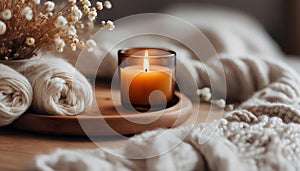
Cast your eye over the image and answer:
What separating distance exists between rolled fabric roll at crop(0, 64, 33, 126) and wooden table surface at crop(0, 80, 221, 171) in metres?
0.03

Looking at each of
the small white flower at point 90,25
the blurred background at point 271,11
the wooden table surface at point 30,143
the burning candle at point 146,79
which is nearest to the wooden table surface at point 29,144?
the wooden table surface at point 30,143

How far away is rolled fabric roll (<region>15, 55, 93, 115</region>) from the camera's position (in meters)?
0.77

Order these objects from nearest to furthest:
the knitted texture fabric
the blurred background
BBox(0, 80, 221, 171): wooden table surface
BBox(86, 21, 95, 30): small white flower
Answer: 1. the knitted texture fabric
2. BBox(0, 80, 221, 171): wooden table surface
3. BBox(86, 21, 95, 30): small white flower
4. the blurred background

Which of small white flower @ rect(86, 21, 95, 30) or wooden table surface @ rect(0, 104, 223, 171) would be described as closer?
wooden table surface @ rect(0, 104, 223, 171)

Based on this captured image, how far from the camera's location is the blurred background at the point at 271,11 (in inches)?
87.8

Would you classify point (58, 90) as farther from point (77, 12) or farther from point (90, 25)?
point (90, 25)

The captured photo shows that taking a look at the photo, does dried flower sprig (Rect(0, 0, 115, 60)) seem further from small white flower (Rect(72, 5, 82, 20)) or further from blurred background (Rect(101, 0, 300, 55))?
blurred background (Rect(101, 0, 300, 55))

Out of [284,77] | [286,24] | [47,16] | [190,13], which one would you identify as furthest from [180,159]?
[286,24]

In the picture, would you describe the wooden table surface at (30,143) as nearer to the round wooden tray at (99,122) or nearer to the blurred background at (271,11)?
the round wooden tray at (99,122)

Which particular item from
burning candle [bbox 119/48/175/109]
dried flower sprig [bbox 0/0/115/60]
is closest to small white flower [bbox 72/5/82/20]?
dried flower sprig [bbox 0/0/115/60]

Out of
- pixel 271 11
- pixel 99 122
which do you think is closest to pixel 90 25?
pixel 99 122

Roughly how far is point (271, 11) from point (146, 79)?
1.67 meters

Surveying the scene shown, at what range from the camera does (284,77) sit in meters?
0.99

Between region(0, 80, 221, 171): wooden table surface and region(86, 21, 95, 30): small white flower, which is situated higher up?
region(86, 21, 95, 30): small white flower
